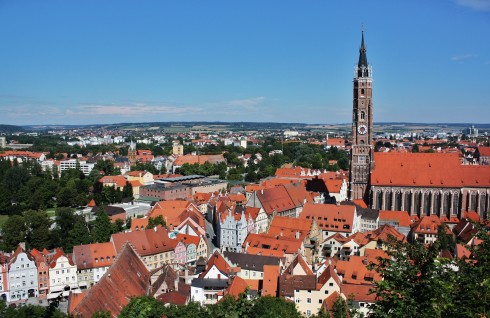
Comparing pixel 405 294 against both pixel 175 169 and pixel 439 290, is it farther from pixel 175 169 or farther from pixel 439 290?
pixel 175 169

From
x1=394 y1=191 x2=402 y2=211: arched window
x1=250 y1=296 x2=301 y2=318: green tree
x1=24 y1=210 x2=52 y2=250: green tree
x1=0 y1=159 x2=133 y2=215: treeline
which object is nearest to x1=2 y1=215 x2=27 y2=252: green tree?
x1=24 y1=210 x2=52 y2=250: green tree

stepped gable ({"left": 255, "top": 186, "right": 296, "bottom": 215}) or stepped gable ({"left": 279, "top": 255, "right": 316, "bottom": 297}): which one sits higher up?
stepped gable ({"left": 255, "top": 186, "right": 296, "bottom": 215})

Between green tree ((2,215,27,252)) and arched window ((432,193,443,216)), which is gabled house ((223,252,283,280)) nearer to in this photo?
green tree ((2,215,27,252))

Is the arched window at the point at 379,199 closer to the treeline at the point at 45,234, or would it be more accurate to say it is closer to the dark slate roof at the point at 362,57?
the dark slate roof at the point at 362,57

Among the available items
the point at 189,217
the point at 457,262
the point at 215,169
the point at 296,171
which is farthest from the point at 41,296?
the point at 215,169

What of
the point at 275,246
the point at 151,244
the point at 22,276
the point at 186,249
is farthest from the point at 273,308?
the point at 22,276

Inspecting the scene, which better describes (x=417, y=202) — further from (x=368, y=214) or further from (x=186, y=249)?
(x=186, y=249)
